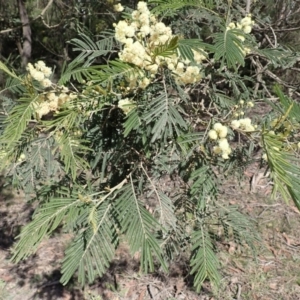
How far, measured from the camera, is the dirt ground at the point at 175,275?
287 cm

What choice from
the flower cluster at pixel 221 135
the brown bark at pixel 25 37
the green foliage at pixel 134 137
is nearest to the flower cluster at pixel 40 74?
the green foliage at pixel 134 137

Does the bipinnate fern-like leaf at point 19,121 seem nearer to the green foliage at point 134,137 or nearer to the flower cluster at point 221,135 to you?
the green foliage at point 134,137

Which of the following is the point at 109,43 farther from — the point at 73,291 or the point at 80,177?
the point at 73,291

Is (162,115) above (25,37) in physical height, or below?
above

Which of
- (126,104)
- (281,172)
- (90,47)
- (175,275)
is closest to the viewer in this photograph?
(281,172)

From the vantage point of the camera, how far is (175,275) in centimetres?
302

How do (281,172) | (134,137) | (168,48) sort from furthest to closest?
1. (134,137)
2. (168,48)
3. (281,172)

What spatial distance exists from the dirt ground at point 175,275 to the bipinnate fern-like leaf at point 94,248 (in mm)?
1719

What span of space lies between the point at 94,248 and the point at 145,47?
634 millimetres

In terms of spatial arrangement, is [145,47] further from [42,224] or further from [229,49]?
[42,224]

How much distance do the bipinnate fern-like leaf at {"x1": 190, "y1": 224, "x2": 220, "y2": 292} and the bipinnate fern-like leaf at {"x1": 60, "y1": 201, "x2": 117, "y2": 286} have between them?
294 mm

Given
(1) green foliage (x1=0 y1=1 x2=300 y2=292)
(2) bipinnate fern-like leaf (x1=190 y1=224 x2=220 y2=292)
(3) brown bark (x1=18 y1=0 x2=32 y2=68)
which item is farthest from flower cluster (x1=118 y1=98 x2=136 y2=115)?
(3) brown bark (x1=18 y1=0 x2=32 y2=68)

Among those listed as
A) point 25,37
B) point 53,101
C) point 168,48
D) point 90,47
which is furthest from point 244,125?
point 25,37

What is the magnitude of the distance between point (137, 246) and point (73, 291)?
2.11 metres
